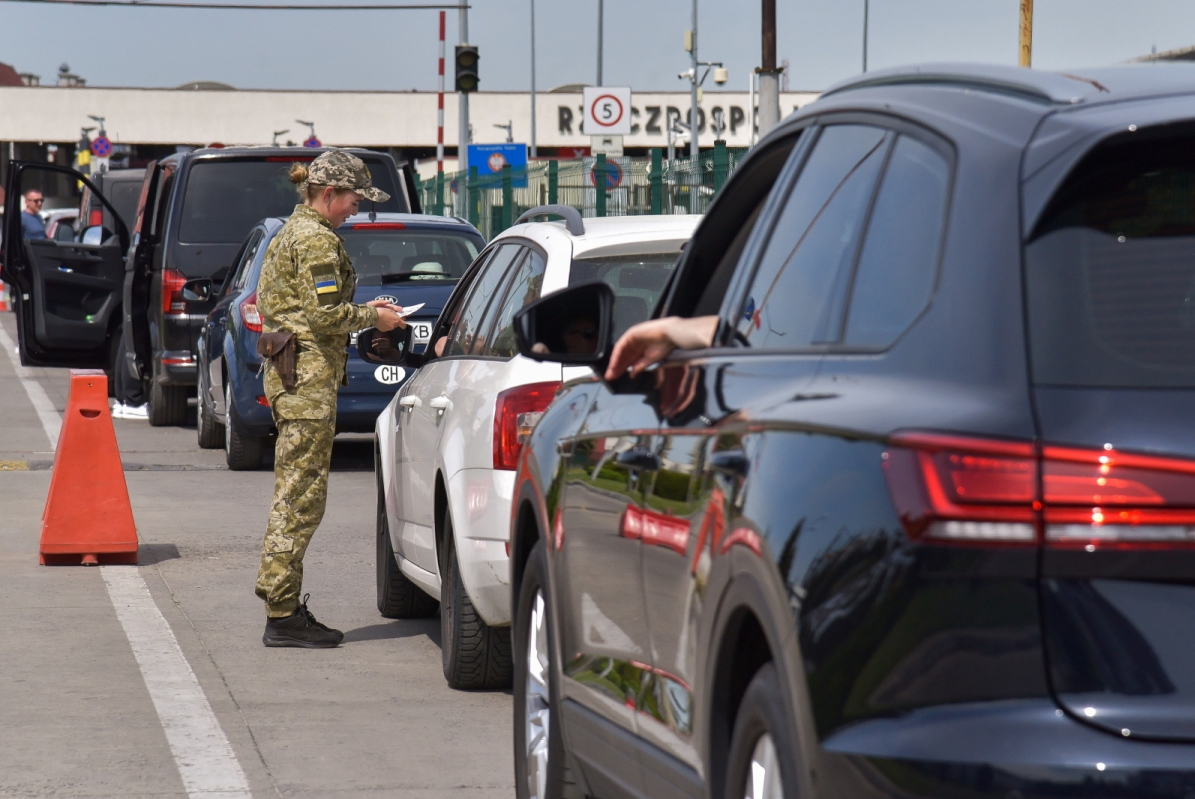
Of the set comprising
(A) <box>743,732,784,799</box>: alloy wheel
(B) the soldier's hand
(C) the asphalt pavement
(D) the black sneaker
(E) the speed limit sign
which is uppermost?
(E) the speed limit sign

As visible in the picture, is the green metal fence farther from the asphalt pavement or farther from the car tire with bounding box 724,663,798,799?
the car tire with bounding box 724,663,798,799

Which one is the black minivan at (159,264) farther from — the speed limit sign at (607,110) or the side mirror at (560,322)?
the side mirror at (560,322)

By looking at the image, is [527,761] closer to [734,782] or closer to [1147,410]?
[734,782]

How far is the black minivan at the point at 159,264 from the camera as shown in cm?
1591

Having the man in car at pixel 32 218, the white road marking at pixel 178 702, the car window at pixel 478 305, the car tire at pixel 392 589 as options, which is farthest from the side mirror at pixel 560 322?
the man in car at pixel 32 218

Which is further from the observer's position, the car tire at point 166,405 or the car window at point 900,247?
the car tire at point 166,405

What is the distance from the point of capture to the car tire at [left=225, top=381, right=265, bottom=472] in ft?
44.7

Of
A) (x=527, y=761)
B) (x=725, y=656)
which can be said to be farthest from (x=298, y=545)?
(x=725, y=656)

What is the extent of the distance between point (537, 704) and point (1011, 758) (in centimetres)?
250

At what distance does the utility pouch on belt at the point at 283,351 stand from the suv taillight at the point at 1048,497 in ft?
17.5

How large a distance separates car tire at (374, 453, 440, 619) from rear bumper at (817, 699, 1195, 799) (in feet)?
19.3

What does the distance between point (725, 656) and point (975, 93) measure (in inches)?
37.4

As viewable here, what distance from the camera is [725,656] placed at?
309cm

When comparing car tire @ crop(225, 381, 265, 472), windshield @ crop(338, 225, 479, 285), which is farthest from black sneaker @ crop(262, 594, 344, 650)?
car tire @ crop(225, 381, 265, 472)
